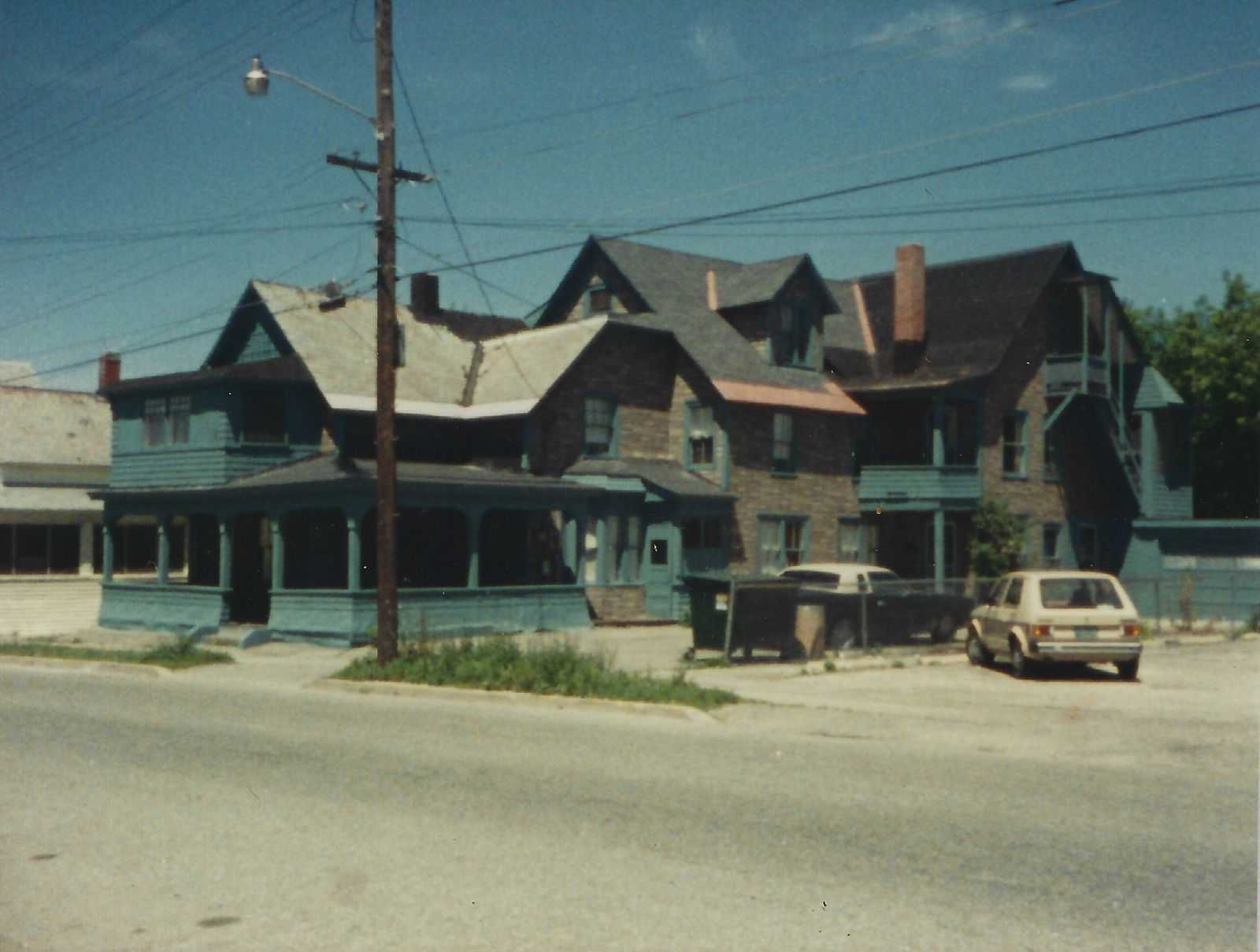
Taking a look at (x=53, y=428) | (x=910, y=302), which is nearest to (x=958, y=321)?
(x=910, y=302)

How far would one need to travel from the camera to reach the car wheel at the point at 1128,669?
20.0 metres

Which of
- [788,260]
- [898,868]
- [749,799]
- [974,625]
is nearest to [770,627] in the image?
[974,625]

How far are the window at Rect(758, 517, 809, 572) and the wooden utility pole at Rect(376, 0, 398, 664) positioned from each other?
17219 millimetres

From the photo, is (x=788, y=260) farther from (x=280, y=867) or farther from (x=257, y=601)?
(x=280, y=867)

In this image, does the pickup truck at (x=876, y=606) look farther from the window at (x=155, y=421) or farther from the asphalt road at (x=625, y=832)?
the window at (x=155, y=421)

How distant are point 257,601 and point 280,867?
27.7 meters

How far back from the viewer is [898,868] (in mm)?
7793

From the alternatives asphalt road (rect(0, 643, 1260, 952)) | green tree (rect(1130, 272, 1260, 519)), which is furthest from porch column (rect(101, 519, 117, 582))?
green tree (rect(1130, 272, 1260, 519))

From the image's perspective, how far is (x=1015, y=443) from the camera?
129 ft

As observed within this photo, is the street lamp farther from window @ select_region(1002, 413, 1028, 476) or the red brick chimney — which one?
window @ select_region(1002, 413, 1028, 476)

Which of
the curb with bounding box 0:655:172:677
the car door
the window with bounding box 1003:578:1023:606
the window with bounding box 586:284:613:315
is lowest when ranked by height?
the curb with bounding box 0:655:172:677

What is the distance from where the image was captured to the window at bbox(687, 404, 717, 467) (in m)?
35.7

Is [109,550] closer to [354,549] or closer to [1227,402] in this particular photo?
[354,549]

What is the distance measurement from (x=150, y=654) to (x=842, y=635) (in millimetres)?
12817
